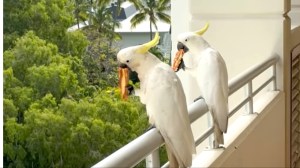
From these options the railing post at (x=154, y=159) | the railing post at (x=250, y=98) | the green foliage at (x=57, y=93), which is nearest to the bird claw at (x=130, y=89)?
the railing post at (x=154, y=159)

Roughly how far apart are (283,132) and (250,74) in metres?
0.70

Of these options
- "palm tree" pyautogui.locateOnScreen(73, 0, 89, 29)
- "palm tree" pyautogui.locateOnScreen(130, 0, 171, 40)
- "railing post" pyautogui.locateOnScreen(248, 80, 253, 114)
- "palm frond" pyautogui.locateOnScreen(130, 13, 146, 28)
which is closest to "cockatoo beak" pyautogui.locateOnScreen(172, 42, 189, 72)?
"railing post" pyautogui.locateOnScreen(248, 80, 253, 114)

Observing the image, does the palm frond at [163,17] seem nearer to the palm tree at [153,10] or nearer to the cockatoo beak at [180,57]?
the palm tree at [153,10]

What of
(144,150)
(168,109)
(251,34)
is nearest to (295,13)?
(251,34)

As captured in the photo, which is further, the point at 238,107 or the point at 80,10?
the point at 80,10

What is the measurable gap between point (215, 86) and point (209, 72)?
0.15ft

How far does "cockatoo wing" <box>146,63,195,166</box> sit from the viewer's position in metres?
1.25

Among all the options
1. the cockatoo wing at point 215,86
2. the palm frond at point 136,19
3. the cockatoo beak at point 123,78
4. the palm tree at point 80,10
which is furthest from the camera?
the palm tree at point 80,10

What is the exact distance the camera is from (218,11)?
2643 millimetres

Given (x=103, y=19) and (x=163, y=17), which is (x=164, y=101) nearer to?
(x=163, y=17)

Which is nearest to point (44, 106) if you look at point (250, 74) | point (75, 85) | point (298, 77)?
point (75, 85)

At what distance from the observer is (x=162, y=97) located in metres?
1.25

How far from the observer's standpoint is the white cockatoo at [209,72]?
1.61m

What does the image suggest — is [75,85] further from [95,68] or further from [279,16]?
[279,16]
